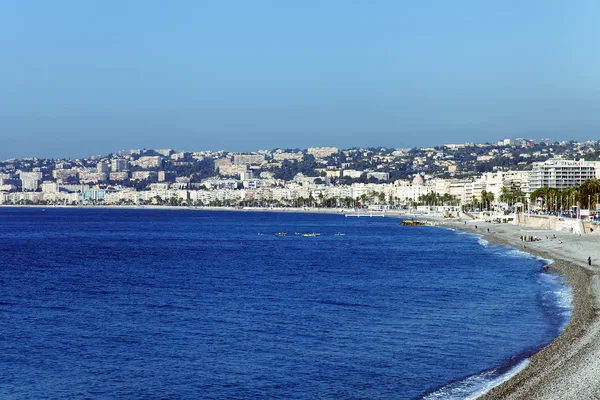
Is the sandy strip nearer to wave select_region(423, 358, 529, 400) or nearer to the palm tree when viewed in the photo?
wave select_region(423, 358, 529, 400)

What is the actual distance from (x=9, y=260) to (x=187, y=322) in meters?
26.1

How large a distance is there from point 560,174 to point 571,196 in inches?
1515

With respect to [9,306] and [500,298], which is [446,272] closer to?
[500,298]

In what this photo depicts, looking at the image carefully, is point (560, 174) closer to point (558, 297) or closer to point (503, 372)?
point (558, 297)

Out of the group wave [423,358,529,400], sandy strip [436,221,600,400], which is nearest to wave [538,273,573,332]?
sandy strip [436,221,600,400]

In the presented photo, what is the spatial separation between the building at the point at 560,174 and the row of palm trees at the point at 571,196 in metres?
21.6

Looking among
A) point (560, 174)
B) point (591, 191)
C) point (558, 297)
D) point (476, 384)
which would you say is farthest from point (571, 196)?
point (476, 384)

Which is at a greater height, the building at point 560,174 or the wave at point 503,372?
the building at point 560,174

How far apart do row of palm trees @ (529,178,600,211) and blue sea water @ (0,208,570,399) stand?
3787 cm

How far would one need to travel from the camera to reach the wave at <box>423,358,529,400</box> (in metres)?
16.1

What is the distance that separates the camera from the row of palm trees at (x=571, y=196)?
80188 millimetres

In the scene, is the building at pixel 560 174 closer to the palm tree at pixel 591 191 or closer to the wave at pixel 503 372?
the palm tree at pixel 591 191

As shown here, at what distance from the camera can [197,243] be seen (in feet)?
214

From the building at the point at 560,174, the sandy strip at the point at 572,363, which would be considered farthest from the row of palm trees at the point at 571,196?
the sandy strip at the point at 572,363
